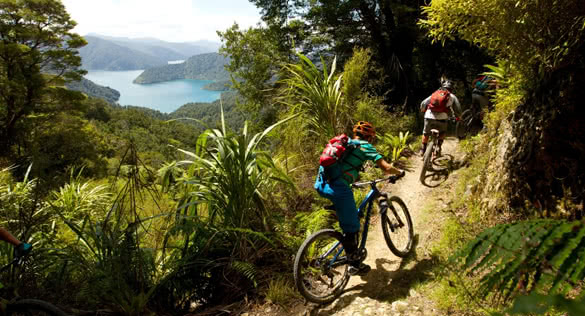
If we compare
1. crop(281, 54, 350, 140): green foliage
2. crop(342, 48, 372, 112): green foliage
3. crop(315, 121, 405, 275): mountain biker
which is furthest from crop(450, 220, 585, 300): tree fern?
crop(342, 48, 372, 112): green foliage

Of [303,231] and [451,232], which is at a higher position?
[451,232]

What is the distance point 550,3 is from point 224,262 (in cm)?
389

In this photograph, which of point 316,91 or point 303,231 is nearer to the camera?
point 303,231

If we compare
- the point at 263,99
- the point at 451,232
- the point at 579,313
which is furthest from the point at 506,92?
the point at 263,99

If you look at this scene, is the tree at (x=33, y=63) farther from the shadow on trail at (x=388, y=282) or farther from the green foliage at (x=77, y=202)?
the shadow on trail at (x=388, y=282)

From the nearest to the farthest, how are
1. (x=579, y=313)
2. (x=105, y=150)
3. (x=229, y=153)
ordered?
1. (x=579, y=313)
2. (x=229, y=153)
3. (x=105, y=150)

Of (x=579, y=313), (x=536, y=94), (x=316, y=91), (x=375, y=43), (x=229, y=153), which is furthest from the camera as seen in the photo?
(x=375, y=43)

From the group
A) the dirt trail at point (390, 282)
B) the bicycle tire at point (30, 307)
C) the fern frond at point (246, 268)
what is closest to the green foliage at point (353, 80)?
the dirt trail at point (390, 282)

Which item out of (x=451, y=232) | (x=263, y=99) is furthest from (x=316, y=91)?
(x=263, y=99)

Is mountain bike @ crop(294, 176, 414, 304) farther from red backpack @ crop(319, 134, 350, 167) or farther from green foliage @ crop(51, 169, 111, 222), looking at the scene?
green foliage @ crop(51, 169, 111, 222)

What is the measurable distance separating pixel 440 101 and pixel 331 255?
363 centimetres

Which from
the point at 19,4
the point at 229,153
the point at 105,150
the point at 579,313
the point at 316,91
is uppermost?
the point at 19,4

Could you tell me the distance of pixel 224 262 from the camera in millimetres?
3443

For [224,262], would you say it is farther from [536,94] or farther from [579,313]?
[536,94]
